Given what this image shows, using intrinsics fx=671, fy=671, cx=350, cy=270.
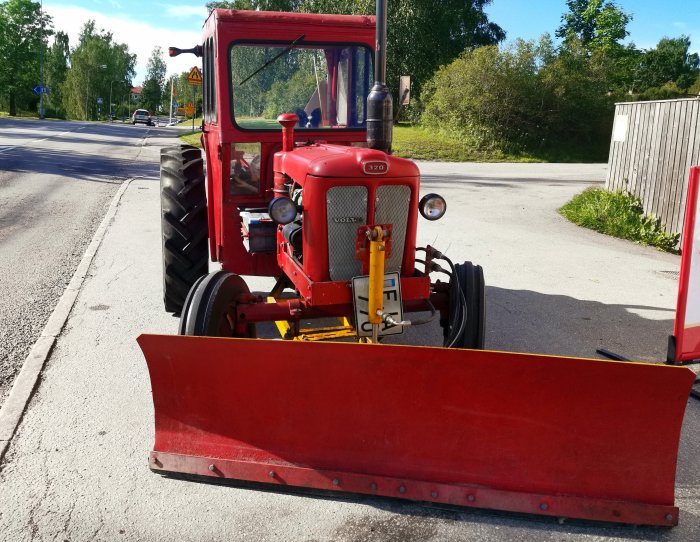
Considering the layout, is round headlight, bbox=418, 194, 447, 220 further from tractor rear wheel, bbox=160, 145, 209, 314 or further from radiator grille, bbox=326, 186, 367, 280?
tractor rear wheel, bbox=160, 145, 209, 314

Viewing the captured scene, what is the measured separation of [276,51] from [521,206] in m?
9.22

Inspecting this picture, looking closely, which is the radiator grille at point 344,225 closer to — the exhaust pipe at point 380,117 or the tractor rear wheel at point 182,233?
the exhaust pipe at point 380,117

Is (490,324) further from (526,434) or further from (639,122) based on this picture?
(639,122)

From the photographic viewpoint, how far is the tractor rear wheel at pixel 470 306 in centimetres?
440

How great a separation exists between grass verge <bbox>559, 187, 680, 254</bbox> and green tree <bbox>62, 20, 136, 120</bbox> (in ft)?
268

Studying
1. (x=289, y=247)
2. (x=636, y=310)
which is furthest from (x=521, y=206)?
(x=289, y=247)

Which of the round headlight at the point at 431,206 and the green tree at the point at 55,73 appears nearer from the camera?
the round headlight at the point at 431,206

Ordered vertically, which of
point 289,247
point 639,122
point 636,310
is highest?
point 639,122

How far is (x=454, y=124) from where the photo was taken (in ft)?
90.0

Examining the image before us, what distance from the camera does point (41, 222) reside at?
10.7 m

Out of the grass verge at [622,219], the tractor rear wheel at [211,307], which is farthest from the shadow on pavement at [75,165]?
the tractor rear wheel at [211,307]

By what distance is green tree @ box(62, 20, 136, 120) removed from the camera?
8338cm

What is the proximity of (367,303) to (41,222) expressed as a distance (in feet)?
27.9

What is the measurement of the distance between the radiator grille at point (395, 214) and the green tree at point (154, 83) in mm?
104381
